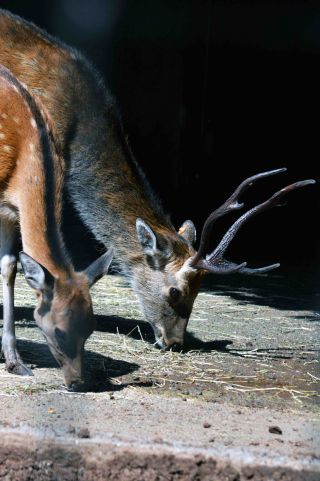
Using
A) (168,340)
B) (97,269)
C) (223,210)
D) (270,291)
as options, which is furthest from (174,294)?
(270,291)

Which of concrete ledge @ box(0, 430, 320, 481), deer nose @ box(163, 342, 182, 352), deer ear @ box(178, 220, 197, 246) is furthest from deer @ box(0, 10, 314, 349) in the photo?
concrete ledge @ box(0, 430, 320, 481)

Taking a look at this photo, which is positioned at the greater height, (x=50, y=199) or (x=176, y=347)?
(x=50, y=199)

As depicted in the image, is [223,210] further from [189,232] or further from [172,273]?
[189,232]

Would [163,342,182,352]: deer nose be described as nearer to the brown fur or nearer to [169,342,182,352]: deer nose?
[169,342,182,352]: deer nose

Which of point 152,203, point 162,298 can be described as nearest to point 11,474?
point 162,298

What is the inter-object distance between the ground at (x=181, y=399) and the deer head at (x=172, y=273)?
152 millimetres

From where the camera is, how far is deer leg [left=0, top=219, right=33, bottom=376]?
5.26 m

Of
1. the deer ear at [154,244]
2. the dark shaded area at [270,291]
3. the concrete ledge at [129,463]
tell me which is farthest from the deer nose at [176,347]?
the concrete ledge at [129,463]

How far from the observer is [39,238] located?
16.5 feet

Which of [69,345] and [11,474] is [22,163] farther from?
[11,474]

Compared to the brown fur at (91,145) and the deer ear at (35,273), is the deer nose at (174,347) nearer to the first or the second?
the brown fur at (91,145)

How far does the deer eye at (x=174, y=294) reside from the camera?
6.28 m

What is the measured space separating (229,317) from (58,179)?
2.48 m

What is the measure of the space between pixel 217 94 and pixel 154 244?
23.5 feet
